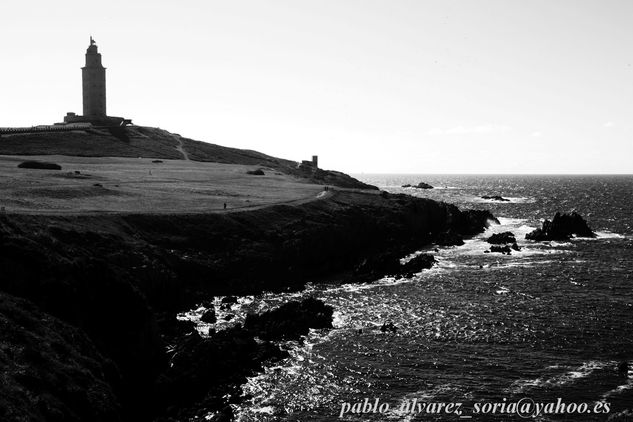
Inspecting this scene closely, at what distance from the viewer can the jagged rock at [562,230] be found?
109 m

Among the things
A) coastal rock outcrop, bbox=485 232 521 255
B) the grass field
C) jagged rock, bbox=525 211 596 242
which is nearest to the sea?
coastal rock outcrop, bbox=485 232 521 255

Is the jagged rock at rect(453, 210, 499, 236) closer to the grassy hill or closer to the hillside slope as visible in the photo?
the hillside slope

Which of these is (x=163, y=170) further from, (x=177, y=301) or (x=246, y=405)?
(x=246, y=405)

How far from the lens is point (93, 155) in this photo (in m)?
122

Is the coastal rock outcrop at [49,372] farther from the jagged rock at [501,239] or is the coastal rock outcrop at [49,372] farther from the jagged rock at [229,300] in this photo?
the jagged rock at [501,239]

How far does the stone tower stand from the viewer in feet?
468

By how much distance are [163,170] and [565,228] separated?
7430 cm

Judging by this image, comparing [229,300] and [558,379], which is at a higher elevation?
[229,300]

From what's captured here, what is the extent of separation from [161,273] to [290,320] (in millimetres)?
12955

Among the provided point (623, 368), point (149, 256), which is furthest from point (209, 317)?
point (623, 368)

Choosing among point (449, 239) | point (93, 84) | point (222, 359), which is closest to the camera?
point (222, 359)

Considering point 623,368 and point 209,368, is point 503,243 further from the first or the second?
point 209,368

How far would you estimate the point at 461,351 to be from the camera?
47.0 m

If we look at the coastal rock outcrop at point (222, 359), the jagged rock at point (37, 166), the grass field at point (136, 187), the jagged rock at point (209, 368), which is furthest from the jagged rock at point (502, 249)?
the jagged rock at point (37, 166)
